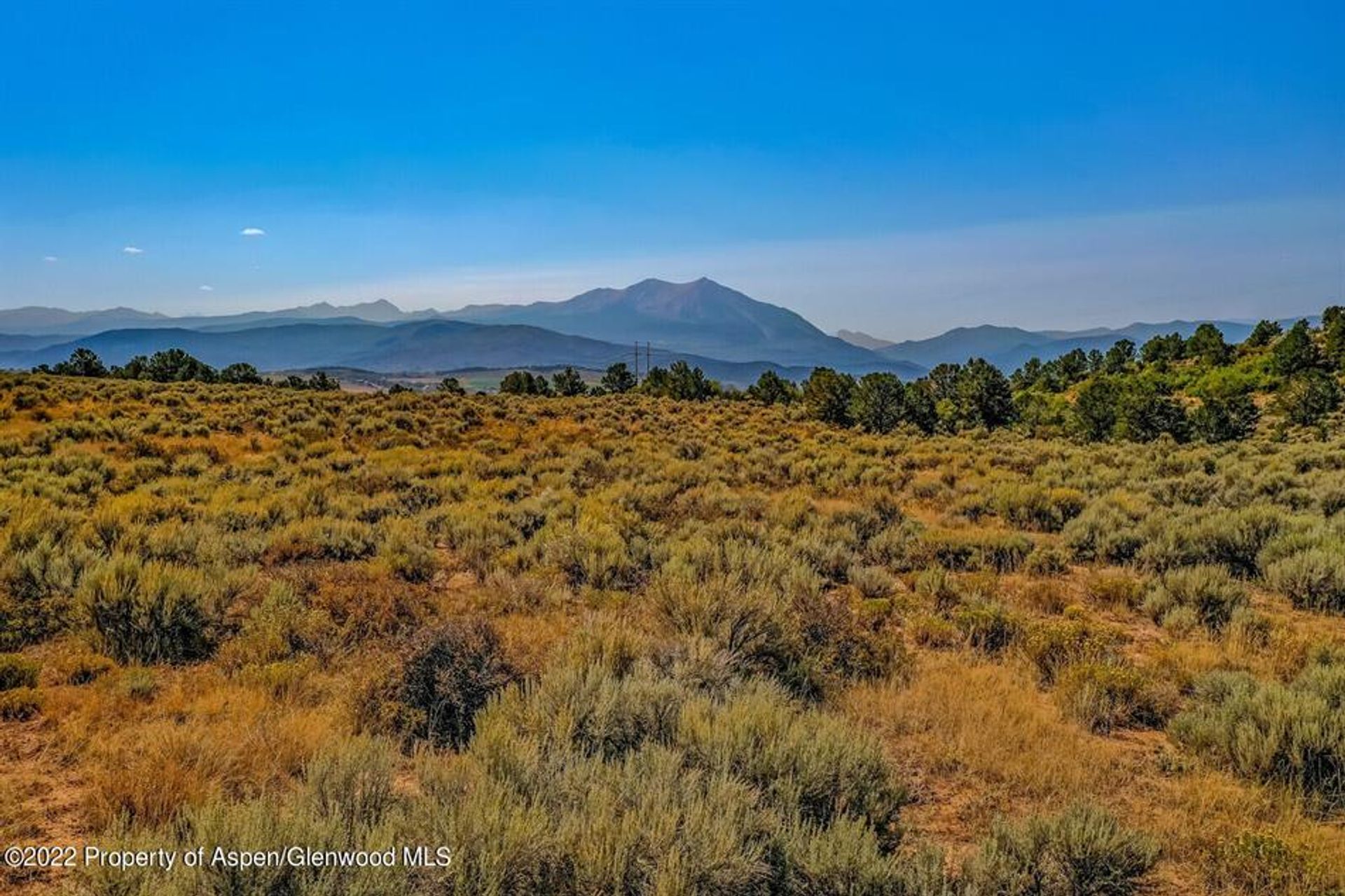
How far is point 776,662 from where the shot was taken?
231 inches

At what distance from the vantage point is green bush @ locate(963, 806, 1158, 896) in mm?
3225

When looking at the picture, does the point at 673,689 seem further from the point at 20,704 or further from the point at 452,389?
the point at 452,389

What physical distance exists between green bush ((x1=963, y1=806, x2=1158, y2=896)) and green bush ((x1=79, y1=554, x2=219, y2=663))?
21.7 ft

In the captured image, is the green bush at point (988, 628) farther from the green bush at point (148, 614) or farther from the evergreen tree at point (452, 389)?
the evergreen tree at point (452, 389)

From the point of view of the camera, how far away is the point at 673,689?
15.1ft

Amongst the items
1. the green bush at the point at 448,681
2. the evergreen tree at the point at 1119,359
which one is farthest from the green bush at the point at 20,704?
the evergreen tree at the point at 1119,359

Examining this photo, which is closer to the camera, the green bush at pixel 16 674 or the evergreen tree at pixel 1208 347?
the green bush at pixel 16 674

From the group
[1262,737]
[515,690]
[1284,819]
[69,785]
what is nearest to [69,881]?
[69,785]

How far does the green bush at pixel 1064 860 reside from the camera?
10.6ft

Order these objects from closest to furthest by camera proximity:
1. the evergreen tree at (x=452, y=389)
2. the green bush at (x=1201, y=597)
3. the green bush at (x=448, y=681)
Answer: the green bush at (x=448, y=681), the green bush at (x=1201, y=597), the evergreen tree at (x=452, y=389)

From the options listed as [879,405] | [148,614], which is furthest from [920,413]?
[148,614]

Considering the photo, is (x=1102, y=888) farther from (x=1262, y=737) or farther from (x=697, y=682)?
(x=697, y=682)

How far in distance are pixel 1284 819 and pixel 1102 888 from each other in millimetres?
1666

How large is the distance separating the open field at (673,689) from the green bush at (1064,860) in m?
0.02
